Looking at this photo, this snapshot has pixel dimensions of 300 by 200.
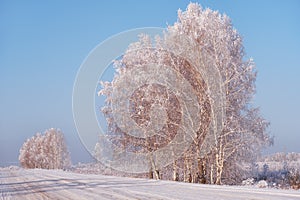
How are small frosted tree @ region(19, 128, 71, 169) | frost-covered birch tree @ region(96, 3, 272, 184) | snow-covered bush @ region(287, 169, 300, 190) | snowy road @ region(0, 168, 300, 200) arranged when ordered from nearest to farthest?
snowy road @ region(0, 168, 300, 200) → snow-covered bush @ region(287, 169, 300, 190) → frost-covered birch tree @ region(96, 3, 272, 184) → small frosted tree @ region(19, 128, 71, 169)

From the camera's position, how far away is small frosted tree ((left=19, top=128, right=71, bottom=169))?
261 feet

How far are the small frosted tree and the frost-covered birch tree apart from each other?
59.0 metres

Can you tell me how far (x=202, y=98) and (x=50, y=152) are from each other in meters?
69.6

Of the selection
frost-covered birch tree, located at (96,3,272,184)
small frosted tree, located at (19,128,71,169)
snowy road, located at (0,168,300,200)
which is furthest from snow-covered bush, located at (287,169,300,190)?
small frosted tree, located at (19,128,71,169)

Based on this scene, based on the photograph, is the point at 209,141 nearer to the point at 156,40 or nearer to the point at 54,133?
the point at 156,40

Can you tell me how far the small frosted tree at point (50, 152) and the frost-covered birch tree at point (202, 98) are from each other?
58966 millimetres

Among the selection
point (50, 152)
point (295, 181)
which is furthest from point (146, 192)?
point (50, 152)

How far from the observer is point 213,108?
Result: 19141 mm

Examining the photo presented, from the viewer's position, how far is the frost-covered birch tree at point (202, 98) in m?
19.5

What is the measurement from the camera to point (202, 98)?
19844 millimetres

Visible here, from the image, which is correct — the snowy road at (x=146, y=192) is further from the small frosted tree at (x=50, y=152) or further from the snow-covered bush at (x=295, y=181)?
the small frosted tree at (x=50, y=152)

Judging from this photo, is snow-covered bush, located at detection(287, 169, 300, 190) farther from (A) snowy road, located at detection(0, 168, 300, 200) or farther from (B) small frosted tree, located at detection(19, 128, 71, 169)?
(B) small frosted tree, located at detection(19, 128, 71, 169)

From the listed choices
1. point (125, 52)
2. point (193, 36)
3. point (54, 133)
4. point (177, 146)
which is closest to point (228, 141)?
point (177, 146)

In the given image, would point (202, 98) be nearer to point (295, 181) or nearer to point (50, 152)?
point (295, 181)
